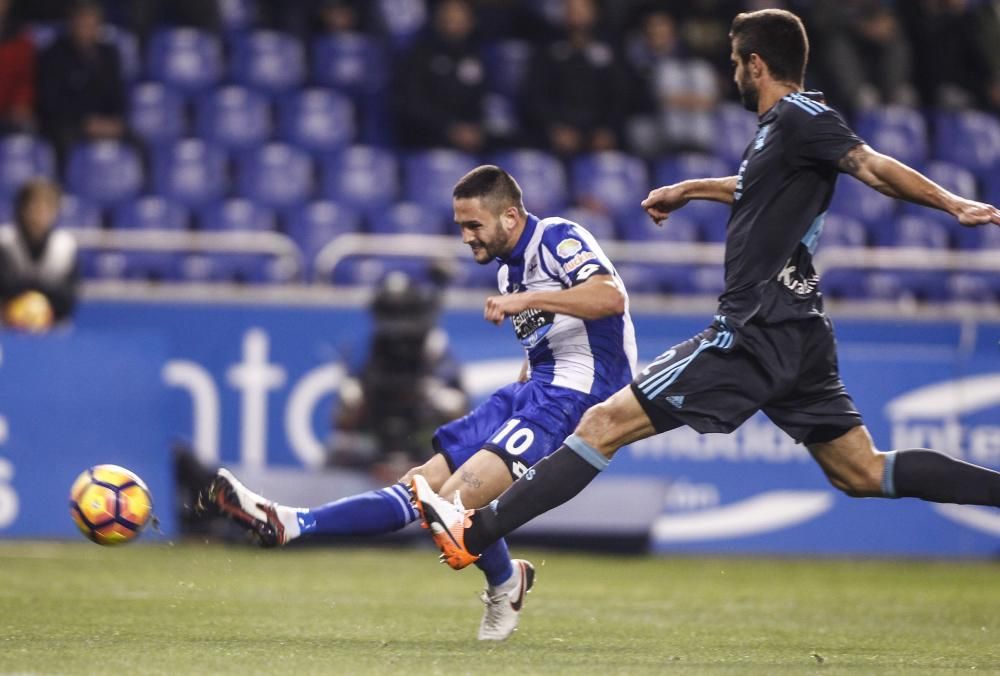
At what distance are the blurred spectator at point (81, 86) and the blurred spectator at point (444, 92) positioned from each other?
241 cm

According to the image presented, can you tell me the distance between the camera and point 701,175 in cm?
1463

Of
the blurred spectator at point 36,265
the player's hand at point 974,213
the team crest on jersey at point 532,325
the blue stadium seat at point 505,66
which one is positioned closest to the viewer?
the player's hand at point 974,213

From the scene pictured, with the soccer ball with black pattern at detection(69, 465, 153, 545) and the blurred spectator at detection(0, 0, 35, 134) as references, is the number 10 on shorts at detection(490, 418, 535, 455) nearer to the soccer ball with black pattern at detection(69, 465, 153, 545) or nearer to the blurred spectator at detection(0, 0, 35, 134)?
the soccer ball with black pattern at detection(69, 465, 153, 545)

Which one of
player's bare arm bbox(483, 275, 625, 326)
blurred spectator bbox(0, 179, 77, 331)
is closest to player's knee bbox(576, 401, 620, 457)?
player's bare arm bbox(483, 275, 625, 326)

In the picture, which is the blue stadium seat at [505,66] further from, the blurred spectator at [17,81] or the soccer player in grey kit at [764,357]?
the soccer player in grey kit at [764,357]

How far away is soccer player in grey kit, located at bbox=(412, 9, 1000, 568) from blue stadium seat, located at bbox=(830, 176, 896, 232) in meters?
8.67

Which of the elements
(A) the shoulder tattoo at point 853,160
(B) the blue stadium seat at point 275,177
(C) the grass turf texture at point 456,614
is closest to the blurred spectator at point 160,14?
(B) the blue stadium seat at point 275,177

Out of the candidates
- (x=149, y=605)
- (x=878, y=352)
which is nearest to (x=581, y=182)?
(x=878, y=352)

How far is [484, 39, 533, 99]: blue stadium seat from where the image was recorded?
49.8ft

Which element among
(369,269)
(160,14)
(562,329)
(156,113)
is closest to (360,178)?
(369,269)

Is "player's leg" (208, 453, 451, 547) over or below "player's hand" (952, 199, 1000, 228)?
below

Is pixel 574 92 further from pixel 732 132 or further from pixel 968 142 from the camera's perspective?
pixel 968 142

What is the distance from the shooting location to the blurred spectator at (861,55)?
1555 centimetres

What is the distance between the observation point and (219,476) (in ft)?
21.0
